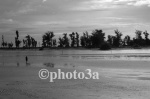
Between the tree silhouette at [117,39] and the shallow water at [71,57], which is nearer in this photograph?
the shallow water at [71,57]

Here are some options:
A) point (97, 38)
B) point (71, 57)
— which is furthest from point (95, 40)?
point (71, 57)

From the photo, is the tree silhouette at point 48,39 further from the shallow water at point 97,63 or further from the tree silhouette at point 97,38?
the shallow water at point 97,63

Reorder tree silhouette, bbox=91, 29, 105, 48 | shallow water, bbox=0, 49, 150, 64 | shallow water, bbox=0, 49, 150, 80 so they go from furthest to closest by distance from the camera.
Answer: tree silhouette, bbox=91, 29, 105, 48
shallow water, bbox=0, 49, 150, 64
shallow water, bbox=0, 49, 150, 80

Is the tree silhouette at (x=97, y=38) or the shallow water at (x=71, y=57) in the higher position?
the tree silhouette at (x=97, y=38)

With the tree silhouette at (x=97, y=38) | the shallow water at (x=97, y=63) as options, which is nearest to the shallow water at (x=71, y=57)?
the shallow water at (x=97, y=63)

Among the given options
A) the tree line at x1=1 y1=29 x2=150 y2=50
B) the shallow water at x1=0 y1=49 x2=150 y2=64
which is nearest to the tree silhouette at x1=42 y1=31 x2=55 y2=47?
the tree line at x1=1 y1=29 x2=150 y2=50

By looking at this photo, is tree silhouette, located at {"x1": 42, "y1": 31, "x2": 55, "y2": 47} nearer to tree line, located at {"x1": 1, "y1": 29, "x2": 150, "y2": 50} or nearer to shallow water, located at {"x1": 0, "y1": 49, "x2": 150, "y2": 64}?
tree line, located at {"x1": 1, "y1": 29, "x2": 150, "y2": 50}

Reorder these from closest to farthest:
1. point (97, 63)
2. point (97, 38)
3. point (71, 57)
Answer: point (97, 63)
point (71, 57)
point (97, 38)

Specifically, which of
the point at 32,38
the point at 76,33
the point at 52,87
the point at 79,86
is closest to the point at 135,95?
the point at 79,86

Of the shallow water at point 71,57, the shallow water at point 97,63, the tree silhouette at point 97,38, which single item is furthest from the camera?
the tree silhouette at point 97,38

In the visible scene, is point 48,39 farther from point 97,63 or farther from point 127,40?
point 97,63

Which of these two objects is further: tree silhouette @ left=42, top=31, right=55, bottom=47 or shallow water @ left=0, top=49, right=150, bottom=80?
tree silhouette @ left=42, top=31, right=55, bottom=47

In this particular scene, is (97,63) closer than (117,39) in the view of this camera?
Yes

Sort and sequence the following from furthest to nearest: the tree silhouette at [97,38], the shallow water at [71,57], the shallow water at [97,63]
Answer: the tree silhouette at [97,38] → the shallow water at [71,57] → the shallow water at [97,63]
